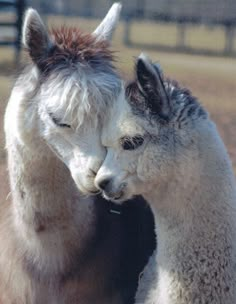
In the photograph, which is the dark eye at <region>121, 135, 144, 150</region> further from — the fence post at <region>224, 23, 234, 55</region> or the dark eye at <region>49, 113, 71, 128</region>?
the fence post at <region>224, 23, 234, 55</region>

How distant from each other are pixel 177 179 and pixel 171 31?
77.6 feet

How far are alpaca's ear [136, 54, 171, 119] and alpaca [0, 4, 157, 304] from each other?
0.93 feet

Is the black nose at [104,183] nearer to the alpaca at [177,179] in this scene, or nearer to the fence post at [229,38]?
the alpaca at [177,179]

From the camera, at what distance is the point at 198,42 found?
2478cm

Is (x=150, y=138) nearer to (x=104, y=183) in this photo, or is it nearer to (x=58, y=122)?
(x=104, y=183)

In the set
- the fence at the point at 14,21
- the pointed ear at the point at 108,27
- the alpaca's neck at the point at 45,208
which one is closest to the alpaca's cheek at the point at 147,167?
the alpaca's neck at the point at 45,208

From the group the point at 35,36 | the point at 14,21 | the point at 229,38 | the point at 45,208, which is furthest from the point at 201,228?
the point at 229,38

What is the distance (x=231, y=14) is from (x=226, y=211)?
69.8 ft

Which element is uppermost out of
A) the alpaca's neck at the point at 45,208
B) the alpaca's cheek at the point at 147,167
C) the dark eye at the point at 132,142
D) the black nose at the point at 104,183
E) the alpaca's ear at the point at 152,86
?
the alpaca's ear at the point at 152,86

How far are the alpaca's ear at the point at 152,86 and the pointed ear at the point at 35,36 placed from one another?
2.23 feet

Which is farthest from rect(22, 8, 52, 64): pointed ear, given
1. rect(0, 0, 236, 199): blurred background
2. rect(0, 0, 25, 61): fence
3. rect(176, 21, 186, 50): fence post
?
rect(176, 21, 186, 50): fence post

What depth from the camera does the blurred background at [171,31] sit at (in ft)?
51.7

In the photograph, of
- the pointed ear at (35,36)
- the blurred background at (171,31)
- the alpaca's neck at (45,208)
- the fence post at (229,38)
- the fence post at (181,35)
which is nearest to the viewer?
the pointed ear at (35,36)

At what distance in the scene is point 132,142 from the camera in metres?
3.52
